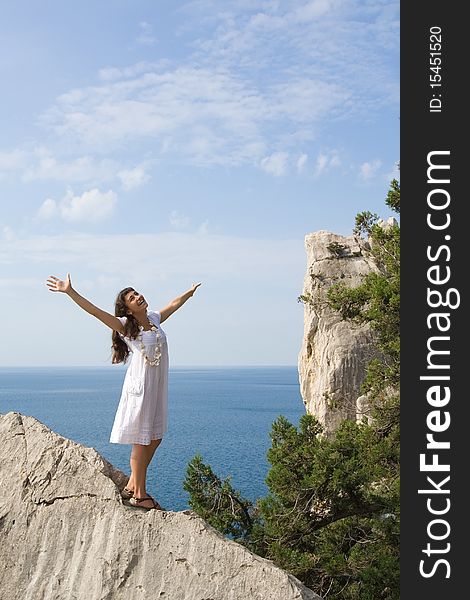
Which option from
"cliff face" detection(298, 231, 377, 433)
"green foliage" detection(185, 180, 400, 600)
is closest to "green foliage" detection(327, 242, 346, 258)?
"cliff face" detection(298, 231, 377, 433)

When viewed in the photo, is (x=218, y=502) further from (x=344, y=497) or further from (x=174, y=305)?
(x=174, y=305)

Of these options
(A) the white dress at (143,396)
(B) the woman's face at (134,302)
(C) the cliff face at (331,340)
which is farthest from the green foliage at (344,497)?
(C) the cliff face at (331,340)

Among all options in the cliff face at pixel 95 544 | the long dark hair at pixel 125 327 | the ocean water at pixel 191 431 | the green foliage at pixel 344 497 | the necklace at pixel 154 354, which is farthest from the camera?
the ocean water at pixel 191 431

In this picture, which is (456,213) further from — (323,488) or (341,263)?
(341,263)

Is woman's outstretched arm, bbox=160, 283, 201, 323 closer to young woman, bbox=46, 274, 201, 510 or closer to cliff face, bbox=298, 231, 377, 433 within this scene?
young woman, bbox=46, 274, 201, 510

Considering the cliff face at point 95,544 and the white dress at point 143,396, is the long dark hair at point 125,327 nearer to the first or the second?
the white dress at point 143,396

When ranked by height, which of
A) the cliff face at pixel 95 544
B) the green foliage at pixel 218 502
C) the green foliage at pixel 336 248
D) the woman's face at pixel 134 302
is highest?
the green foliage at pixel 336 248

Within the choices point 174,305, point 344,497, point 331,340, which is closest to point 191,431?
point 331,340

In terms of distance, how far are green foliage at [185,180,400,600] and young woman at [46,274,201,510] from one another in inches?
177

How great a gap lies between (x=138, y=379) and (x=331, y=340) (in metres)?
13.3

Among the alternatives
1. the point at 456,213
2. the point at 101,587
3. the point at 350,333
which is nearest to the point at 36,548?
the point at 101,587

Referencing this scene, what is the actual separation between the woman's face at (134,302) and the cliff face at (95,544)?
1185 millimetres

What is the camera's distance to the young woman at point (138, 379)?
584cm

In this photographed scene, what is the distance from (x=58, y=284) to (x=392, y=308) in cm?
579
